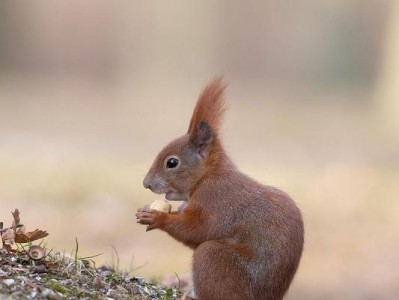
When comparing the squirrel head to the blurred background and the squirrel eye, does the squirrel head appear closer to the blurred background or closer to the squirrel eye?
the squirrel eye

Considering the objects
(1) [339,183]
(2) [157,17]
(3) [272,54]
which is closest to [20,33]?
(2) [157,17]

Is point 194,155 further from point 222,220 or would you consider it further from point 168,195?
point 222,220

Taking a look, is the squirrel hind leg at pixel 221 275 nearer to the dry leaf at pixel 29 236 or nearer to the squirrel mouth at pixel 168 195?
the squirrel mouth at pixel 168 195

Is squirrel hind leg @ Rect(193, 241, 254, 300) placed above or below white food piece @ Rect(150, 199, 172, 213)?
below

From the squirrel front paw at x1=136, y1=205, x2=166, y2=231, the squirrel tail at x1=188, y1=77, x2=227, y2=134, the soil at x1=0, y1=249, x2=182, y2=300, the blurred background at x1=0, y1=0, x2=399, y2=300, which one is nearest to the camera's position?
the soil at x1=0, y1=249, x2=182, y2=300

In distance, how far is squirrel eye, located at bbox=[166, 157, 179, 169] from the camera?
3.95 metres

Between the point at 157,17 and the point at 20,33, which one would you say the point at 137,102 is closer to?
the point at 157,17

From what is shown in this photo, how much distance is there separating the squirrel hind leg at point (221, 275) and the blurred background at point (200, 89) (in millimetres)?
4972

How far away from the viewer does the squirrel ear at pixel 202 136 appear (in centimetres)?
395

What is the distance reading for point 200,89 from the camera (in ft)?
41.8

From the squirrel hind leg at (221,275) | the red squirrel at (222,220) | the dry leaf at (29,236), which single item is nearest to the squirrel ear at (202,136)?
the red squirrel at (222,220)

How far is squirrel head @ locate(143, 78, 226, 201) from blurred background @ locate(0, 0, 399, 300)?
4.53 metres

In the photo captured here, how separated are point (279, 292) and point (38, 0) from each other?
1130cm

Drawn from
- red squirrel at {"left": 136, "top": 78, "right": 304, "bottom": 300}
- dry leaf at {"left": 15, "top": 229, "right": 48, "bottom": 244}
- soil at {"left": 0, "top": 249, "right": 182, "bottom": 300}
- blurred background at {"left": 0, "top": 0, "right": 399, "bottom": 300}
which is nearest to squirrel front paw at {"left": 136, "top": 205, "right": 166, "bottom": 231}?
red squirrel at {"left": 136, "top": 78, "right": 304, "bottom": 300}
